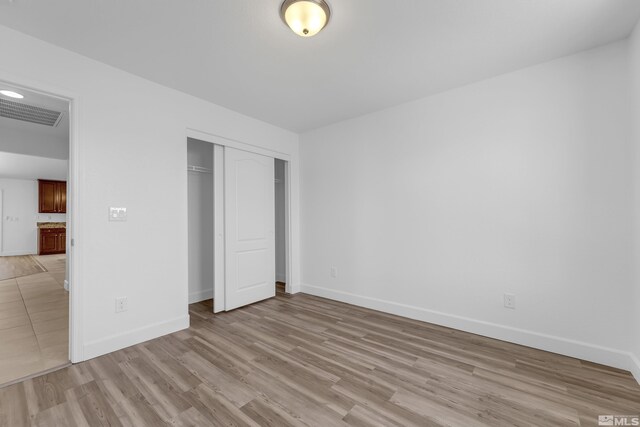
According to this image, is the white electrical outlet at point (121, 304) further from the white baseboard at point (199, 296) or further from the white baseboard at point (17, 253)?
the white baseboard at point (17, 253)

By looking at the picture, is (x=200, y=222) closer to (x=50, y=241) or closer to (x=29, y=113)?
(x=29, y=113)

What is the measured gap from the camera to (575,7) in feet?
5.55

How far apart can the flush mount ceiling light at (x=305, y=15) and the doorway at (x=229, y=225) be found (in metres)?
1.84

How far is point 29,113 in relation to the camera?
300 centimetres

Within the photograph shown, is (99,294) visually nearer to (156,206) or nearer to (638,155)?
(156,206)

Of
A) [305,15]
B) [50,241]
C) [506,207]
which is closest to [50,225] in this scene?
[50,241]

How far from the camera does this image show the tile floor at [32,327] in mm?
2094

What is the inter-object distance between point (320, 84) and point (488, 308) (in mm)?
2771

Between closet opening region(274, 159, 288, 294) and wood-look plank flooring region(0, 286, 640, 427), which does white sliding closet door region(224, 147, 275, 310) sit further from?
closet opening region(274, 159, 288, 294)

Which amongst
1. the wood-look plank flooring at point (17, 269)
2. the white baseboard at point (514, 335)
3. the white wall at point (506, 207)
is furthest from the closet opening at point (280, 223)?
the wood-look plank flooring at point (17, 269)

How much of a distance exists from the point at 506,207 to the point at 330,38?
215 cm

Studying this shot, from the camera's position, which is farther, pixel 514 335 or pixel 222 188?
pixel 222 188

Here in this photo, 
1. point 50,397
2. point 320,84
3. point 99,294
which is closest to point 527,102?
point 320,84

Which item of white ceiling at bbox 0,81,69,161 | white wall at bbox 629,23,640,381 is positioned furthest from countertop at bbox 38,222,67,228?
white wall at bbox 629,23,640,381
